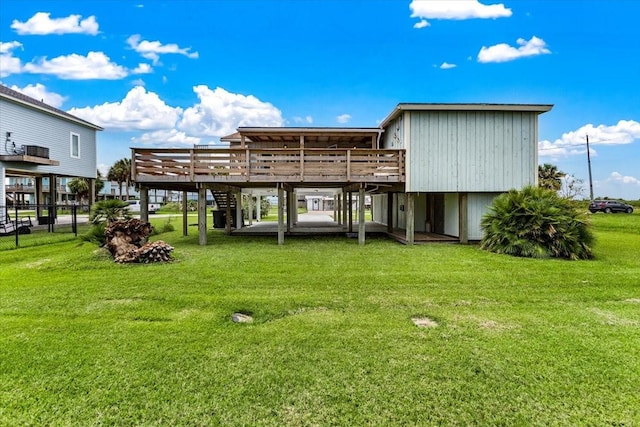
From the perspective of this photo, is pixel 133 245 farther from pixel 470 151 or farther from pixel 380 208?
pixel 380 208

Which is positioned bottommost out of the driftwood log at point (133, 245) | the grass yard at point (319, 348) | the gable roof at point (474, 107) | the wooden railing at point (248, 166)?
the grass yard at point (319, 348)

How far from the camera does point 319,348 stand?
4.18 metres

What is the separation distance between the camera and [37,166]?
18406mm

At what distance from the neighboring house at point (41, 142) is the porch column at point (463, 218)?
17.5 m

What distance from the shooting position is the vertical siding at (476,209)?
1321 centimetres

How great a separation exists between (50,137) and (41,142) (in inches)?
27.5

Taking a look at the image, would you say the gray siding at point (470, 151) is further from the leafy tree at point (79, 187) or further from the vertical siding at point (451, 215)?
the leafy tree at point (79, 187)

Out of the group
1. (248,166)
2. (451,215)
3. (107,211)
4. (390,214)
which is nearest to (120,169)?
(107,211)

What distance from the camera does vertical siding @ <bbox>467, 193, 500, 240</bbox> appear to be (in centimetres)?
1321

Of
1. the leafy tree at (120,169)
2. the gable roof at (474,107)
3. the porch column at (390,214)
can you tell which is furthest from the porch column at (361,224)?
the leafy tree at (120,169)

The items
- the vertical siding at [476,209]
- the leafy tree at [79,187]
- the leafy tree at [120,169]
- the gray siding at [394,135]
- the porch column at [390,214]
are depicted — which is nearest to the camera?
the vertical siding at [476,209]

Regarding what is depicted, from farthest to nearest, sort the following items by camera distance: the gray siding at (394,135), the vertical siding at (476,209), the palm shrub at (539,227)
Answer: the gray siding at (394,135) < the vertical siding at (476,209) < the palm shrub at (539,227)

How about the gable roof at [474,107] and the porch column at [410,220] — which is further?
the porch column at [410,220]

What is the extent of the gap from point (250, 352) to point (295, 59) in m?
22.2
